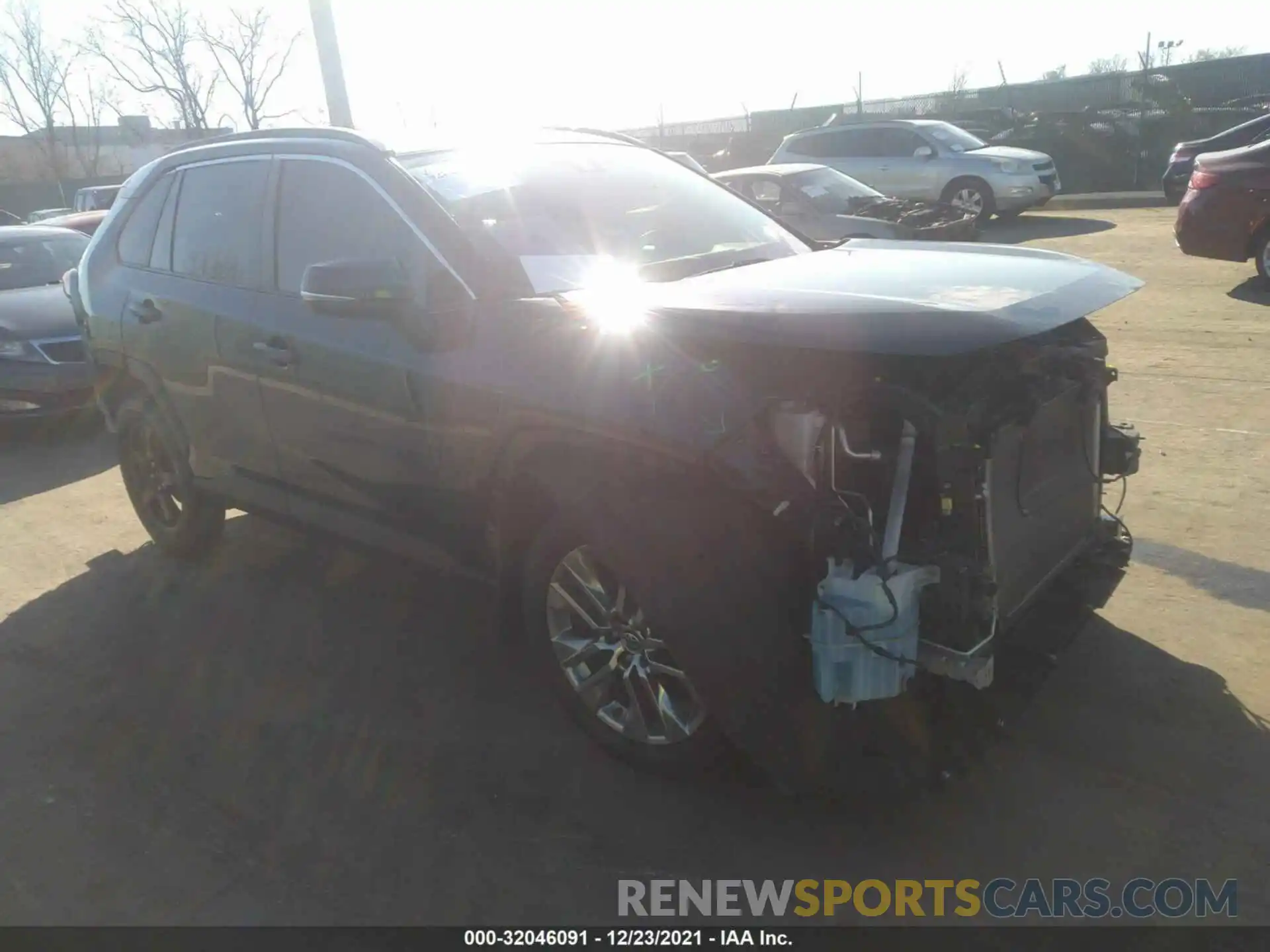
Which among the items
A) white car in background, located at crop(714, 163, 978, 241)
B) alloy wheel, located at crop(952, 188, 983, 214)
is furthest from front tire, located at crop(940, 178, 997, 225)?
white car in background, located at crop(714, 163, 978, 241)

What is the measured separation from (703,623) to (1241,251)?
910 cm

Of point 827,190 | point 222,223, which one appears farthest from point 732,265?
point 827,190

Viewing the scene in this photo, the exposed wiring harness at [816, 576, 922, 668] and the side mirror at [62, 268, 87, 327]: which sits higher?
the side mirror at [62, 268, 87, 327]

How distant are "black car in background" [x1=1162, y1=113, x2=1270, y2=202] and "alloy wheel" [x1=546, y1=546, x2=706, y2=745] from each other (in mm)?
12866

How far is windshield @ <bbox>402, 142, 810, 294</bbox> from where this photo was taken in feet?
11.9

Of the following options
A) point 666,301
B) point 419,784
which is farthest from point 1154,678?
point 419,784

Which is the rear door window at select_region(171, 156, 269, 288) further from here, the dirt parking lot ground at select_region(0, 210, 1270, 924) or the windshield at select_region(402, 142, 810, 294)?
the dirt parking lot ground at select_region(0, 210, 1270, 924)

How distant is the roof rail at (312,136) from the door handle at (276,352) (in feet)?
2.64

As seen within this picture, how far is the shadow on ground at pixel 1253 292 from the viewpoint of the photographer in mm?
9172

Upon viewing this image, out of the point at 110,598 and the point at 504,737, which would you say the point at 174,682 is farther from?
the point at 504,737

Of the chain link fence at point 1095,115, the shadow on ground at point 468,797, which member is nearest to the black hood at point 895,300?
the shadow on ground at point 468,797

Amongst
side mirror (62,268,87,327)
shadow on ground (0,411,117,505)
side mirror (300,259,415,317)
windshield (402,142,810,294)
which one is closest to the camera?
side mirror (300,259,415,317)

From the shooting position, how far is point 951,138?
1670cm

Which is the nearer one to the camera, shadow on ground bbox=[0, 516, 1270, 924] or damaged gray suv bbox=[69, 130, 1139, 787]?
damaged gray suv bbox=[69, 130, 1139, 787]
